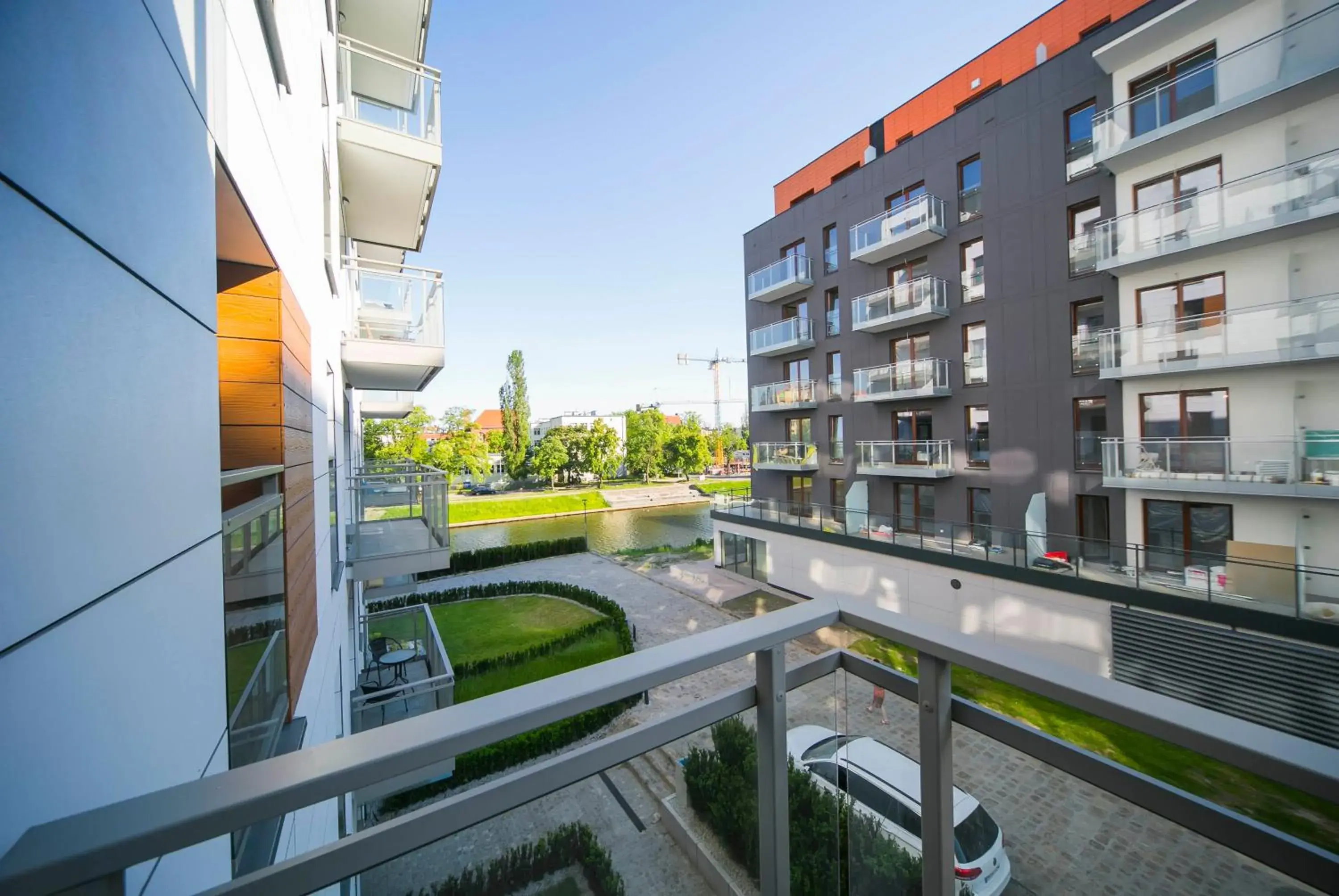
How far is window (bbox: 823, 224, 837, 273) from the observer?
16688 millimetres

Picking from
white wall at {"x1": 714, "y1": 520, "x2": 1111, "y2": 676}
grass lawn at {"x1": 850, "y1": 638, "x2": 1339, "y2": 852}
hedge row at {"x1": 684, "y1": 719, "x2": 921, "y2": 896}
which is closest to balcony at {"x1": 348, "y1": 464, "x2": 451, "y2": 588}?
hedge row at {"x1": 684, "y1": 719, "x2": 921, "y2": 896}

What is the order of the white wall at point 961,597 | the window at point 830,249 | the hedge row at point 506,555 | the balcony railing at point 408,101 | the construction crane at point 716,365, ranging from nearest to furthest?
the balcony railing at point 408,101 → the white wall at point 961,597 → the window at point 830,249 → the hedge row at point 506,555 → the construction crane at point 716,365

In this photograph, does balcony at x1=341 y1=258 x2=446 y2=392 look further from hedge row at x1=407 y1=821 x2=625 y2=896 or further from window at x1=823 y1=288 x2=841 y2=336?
window at x1=823 y1=288 x2=841 y2=336

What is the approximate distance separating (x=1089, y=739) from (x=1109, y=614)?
35.7 feet

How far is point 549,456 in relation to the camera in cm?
4719

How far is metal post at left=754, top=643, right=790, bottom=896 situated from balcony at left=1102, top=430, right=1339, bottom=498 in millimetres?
11295

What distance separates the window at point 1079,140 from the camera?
11.0 m

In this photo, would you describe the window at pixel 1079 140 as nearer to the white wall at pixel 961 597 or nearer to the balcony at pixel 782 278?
the balcony at pixel 782 278

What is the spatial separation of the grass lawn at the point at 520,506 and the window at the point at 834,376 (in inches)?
993

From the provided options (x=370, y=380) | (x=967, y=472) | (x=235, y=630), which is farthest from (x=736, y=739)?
(x=967, y=472)

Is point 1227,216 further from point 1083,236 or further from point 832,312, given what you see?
point 832,312

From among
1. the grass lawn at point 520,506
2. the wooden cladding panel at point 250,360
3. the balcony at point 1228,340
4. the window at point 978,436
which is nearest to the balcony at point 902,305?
the window at point 978,436

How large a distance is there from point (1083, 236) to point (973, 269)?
2.36 m

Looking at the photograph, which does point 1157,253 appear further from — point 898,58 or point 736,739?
point 736,739
